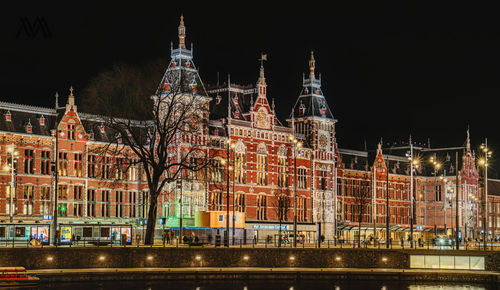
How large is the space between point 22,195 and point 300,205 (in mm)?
38543

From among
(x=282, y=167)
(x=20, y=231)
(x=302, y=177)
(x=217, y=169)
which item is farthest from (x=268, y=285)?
(x=302, y=177)

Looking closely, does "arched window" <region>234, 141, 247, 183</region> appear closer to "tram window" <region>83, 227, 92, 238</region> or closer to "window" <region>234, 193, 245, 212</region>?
"window" <region>234, 193, 245, 212</region>

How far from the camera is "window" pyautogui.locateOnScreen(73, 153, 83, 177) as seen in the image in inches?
3888

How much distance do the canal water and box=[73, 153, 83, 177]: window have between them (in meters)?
33.1

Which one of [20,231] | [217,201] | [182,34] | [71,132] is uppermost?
[182,34]

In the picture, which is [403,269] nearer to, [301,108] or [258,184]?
[258,184]

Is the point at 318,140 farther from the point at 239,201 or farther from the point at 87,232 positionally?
the point at 87,232

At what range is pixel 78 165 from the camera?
99000 mm

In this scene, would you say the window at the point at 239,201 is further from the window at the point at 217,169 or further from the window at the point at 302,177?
the window at the point at 302,177

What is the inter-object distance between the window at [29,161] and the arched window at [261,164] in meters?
29.6

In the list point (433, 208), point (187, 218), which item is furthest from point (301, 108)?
point (433, 208)

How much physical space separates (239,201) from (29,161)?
26957 mm

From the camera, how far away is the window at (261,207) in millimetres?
112625

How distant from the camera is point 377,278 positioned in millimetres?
73500
